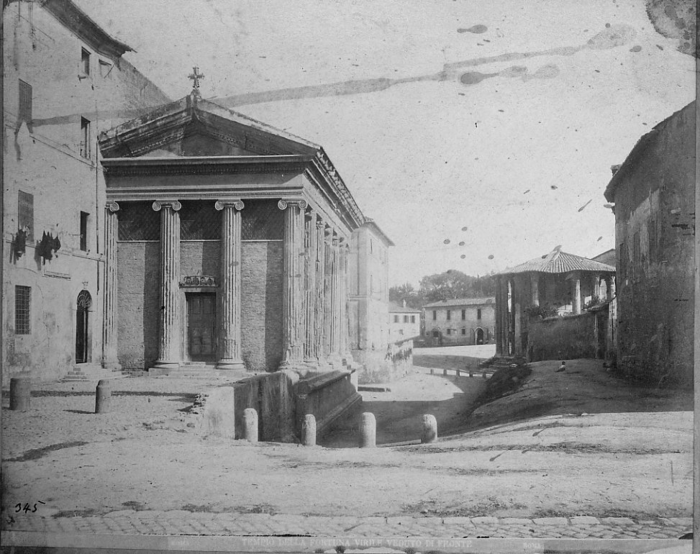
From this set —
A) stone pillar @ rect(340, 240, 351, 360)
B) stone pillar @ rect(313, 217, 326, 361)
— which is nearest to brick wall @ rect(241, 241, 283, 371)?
stone pillar @ rect(313, 217, 326, 361)

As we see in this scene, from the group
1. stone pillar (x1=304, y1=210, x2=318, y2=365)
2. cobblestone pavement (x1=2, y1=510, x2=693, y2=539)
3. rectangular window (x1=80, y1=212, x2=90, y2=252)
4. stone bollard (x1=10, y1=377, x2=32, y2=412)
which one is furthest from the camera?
stone pillar (x1=304, y1=210, x2=318, y2=365)

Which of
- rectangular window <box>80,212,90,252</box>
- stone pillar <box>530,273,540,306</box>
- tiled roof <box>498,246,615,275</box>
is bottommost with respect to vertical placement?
stone pillar <box>530,273,540,306</box>

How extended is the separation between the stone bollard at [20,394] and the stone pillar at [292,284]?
107 inches

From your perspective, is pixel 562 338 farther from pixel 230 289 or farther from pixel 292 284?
pixel 230 289

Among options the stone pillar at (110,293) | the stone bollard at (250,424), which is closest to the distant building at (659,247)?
the stone bollard at (250,424)

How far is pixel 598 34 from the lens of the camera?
4816 millimetres

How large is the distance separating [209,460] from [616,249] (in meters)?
4.63

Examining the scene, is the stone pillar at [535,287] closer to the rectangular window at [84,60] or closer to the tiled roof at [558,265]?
the tiled roof at [558,265]

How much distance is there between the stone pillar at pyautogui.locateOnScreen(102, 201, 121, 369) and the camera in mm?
5602

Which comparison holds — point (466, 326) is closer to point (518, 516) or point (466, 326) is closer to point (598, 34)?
point (518, 516)

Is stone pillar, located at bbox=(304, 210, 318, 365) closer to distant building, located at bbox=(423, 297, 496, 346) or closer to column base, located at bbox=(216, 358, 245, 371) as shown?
column base, located at bbox=(216, 358, 245, 371)

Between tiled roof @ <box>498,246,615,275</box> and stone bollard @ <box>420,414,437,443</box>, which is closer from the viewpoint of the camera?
tiled roof @ <box>498,246,615,275</box>

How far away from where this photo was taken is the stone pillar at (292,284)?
21.3 feet

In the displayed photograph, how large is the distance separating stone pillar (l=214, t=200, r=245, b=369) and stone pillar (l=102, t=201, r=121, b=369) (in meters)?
1.11
